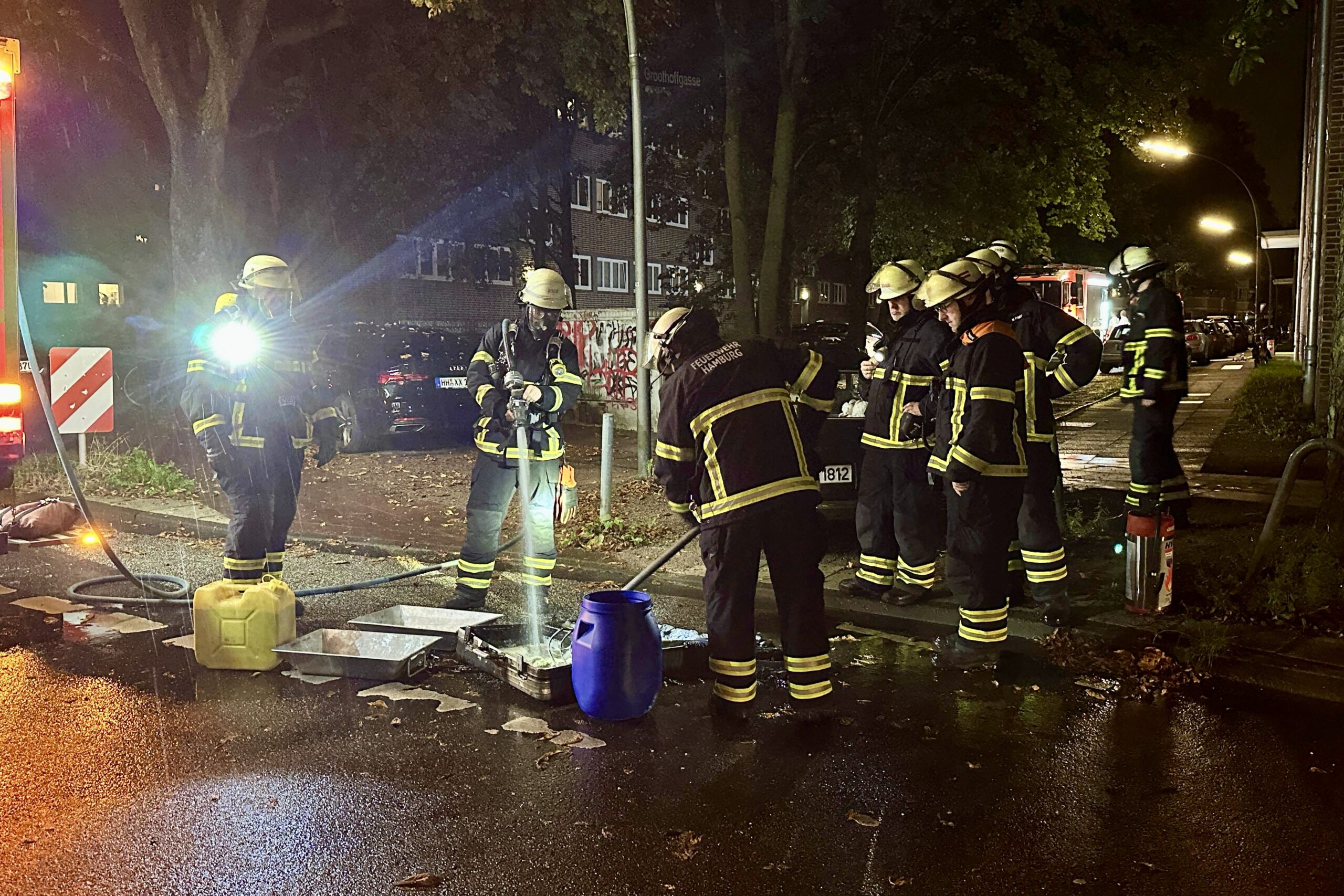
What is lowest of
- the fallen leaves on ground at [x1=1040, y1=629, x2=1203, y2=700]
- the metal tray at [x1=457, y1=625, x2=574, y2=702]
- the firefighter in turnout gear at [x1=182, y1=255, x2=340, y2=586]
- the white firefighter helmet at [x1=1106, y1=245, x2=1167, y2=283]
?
the fallen leaves on ground at [x1=1040, y1=629, x2=1203, y2=700]

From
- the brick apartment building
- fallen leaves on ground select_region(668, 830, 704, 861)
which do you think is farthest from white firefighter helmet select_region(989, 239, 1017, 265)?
the brick apartment building

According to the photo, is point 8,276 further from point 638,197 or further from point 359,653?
point 638,197

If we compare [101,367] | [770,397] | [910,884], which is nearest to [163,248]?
[101,367]

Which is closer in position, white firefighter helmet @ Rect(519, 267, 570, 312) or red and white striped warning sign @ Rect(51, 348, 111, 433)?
white firefighter helmet @ Rect(519, 267, 570, 312)

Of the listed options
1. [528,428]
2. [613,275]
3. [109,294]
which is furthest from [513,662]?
[613,275]

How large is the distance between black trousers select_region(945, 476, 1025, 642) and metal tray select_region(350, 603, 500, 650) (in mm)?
2642

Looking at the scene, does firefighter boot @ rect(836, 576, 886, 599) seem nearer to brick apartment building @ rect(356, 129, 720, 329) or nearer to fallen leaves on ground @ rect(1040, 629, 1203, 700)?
fallen leaves on ground @ rect(1040, 629, 1203, 700)

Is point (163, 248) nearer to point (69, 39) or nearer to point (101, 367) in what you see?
point (69, 39)

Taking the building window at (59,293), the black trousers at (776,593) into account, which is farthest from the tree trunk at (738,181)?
the building window at (59,293)

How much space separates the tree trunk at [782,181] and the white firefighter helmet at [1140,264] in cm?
382

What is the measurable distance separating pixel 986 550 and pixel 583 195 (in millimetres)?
33993

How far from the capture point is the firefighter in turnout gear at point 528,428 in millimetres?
6680

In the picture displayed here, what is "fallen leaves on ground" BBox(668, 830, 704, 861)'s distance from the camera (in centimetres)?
377

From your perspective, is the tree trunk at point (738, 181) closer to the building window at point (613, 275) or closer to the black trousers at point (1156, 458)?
the black trousers at point (1156, 458)
